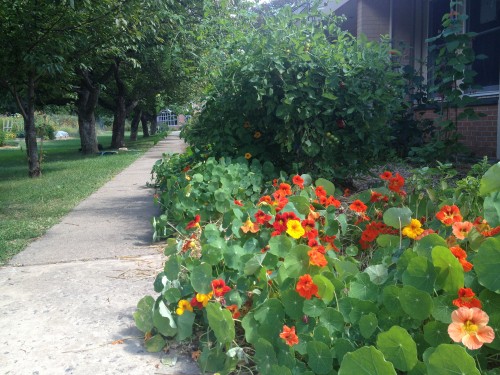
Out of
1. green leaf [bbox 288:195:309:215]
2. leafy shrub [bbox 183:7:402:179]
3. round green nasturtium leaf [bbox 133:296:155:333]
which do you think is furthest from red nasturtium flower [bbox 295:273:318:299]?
leafy shrub [bbox 183:7:402:179]

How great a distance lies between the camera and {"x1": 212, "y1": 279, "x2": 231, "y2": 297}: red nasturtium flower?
252 cm

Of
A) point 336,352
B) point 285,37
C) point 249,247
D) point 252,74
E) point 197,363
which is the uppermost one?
point 285,37

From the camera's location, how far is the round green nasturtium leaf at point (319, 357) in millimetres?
2004

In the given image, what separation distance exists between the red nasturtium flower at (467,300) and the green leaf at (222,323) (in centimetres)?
94

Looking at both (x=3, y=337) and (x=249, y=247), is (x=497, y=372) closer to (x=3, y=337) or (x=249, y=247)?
(x=249, y=247)

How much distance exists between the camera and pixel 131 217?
20.3 feet

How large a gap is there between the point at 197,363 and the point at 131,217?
12.8 ft

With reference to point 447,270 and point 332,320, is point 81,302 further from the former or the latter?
point 447,270

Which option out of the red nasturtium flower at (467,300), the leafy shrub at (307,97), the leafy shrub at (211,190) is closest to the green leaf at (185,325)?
the red nasturtium flower at (467,300)

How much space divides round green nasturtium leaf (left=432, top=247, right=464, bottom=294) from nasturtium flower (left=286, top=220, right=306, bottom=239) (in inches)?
32.8

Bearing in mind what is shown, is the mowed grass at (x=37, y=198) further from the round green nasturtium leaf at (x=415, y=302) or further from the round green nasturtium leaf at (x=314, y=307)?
the round green nasturtium leaf at (x=415, y=302)

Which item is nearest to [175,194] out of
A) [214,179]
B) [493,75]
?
[214,179]

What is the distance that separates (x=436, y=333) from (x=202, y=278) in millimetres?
1139

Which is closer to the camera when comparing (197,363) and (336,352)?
(336,352)
